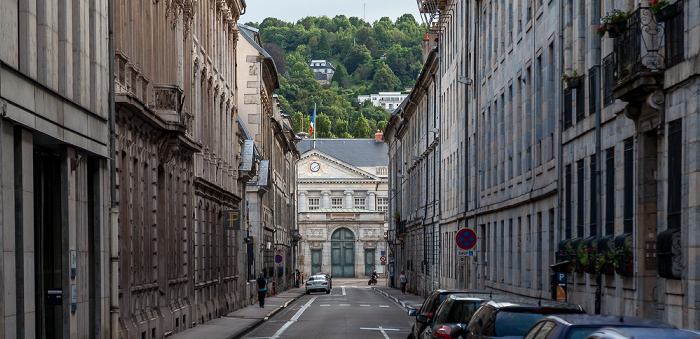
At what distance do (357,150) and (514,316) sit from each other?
143m

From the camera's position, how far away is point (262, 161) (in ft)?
187

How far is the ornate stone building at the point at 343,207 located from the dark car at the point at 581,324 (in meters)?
87.3

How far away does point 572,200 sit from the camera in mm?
24328

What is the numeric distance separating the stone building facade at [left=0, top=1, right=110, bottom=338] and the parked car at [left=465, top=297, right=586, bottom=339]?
6.08 meters

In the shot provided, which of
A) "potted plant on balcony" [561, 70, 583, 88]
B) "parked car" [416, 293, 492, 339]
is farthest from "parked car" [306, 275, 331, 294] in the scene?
"parked car" [416, 293, 492, 339]

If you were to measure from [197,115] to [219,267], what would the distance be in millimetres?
7924

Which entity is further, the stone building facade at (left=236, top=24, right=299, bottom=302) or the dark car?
the stone building facade at (left=236, top=24, right=299, bottom=302)

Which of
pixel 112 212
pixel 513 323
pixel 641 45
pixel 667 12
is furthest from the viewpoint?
pixel 112 212

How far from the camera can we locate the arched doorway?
125 meters

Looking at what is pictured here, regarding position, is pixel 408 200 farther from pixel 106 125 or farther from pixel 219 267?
pixel 106 125

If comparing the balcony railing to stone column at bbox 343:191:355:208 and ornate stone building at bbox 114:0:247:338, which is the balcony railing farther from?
stone column at bbox 343:191:355:208

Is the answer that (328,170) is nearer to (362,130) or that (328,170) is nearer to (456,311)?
(362,130)

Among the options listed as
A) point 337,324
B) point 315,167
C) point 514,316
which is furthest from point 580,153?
point 315,167

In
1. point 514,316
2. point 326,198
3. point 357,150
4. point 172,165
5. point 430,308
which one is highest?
point 357,150
